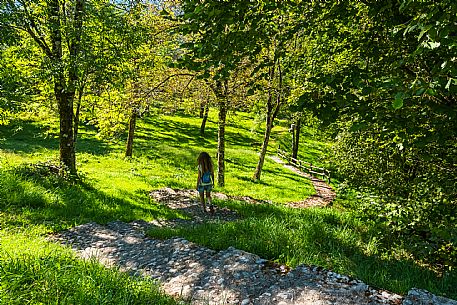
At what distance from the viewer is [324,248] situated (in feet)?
22.8

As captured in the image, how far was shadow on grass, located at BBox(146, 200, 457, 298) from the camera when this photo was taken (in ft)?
17.9

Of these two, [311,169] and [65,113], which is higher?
[65,113]

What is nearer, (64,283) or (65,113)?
(64,283)

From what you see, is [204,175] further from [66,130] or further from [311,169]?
[311,169]

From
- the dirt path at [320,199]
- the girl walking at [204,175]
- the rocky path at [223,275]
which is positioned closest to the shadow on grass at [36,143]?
the girl walking at [204,175]

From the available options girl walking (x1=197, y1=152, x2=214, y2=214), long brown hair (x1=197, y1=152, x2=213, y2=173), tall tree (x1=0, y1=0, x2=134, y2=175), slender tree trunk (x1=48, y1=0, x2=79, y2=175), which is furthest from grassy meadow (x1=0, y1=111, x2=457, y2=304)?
tall tree (x1=0, y1=0, x2=134, y2=175)

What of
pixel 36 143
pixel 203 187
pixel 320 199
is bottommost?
pixel 320 199

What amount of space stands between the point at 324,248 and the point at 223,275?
2.64 metres

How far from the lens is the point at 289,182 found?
23.8m

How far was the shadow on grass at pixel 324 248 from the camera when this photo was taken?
5.46 m

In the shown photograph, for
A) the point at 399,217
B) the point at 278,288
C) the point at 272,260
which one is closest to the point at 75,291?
the point at 278,288

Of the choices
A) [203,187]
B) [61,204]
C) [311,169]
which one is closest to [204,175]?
[203,187]

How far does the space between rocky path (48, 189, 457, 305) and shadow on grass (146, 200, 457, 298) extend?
A: 1.26 ft

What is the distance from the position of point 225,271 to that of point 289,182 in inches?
739
